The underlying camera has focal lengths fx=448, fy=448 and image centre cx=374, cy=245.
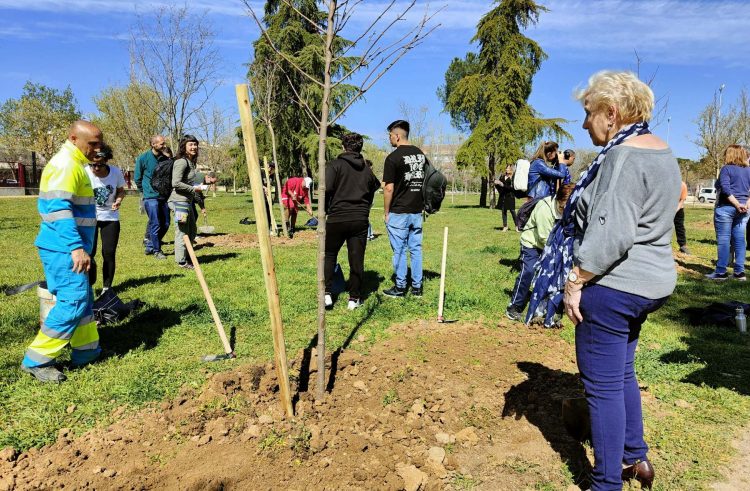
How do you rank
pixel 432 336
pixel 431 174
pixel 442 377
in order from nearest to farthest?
pixel 442 377
pixel 432 336
pixel 431 174

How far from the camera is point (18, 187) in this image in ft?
92.8

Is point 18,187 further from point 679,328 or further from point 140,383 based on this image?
point 679,328

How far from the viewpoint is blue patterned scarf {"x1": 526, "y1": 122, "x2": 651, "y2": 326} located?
2.03 m

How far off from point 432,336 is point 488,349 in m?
0.57

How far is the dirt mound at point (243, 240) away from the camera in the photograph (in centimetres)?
988

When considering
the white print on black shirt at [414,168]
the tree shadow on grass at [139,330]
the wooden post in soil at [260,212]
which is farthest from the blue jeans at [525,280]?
the tree shadow on grass at [139,330]

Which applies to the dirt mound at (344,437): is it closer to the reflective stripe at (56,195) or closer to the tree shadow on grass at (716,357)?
the tree shadow on grass at (716,357)

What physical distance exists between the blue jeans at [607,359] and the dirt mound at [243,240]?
27.4ft

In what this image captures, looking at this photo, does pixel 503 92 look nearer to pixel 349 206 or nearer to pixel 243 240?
pixel 243 240

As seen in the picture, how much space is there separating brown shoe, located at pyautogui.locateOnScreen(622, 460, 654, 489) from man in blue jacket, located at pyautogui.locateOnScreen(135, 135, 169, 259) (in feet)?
25.2

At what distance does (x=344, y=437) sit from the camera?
9.18 feet

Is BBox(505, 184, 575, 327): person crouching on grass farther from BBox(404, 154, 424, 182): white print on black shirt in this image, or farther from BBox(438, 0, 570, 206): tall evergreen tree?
BBox(438, 0, 570, 206): tall evergreen tree

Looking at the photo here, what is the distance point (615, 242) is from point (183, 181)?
6.46 meters

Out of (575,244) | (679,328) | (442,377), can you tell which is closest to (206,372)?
(442,377)
